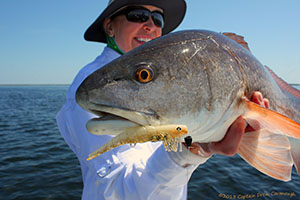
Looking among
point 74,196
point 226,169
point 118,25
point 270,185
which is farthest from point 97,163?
point 226,169

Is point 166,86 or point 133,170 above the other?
point 166,86

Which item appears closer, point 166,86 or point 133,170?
point 166,86

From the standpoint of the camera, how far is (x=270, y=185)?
24.7 ft

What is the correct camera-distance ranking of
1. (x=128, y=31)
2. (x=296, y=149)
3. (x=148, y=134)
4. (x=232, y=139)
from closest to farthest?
1. (x=148, y=134)
2. (x=232, y=139)
3. (x=296, y=149)
4. (x=128, y=31)

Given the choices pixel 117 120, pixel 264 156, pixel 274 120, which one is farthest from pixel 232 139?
pixel 117 120

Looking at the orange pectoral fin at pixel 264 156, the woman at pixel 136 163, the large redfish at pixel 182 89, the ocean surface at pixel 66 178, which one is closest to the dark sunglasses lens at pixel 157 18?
the woman at pixel 136 163

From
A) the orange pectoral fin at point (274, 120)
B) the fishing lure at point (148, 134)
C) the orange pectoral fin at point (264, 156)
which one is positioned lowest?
the orange pectoral fin at point (264, 156)

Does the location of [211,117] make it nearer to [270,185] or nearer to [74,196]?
[74,196]

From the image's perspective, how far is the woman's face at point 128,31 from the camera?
2.72 metres

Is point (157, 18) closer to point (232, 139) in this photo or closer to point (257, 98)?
point (257, 98)

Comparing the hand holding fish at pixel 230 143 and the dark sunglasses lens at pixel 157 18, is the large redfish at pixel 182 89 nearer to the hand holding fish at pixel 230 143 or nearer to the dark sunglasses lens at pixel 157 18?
the hand holding fish at pixel 230 143

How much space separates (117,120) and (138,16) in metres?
1.97

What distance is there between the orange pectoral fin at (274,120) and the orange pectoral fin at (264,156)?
314mm

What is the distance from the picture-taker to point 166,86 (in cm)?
125
